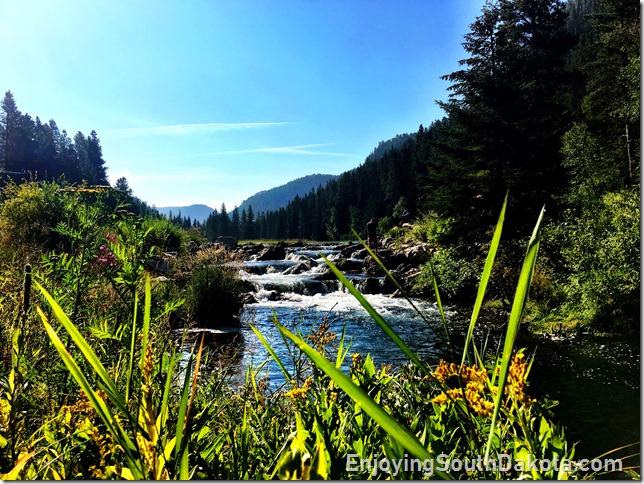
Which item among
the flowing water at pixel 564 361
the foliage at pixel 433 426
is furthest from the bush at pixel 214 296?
the foliage at pixel 433 426

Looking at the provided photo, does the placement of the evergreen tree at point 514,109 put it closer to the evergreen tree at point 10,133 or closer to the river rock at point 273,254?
the evergreen tree at point 10,133

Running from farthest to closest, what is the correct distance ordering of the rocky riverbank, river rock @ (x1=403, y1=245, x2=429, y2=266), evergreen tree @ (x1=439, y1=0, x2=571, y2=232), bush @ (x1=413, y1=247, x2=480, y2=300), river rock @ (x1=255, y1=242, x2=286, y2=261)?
1. river rock @ (x1=255, y1=242, x2=286, y2=261)
2. river rock @ (x1=403, y1=245, x2=429, y2=266)
3. the rocky riverbank
4. bush @ (x1=413, y1=247, x2=480, y2=300)
5. evergreen tree @ (x1=439, y1=0, x2=571, y2=232)

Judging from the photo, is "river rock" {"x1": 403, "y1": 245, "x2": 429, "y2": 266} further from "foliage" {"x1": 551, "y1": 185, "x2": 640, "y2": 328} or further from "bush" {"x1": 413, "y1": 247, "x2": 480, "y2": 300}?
"foliage" {"x1": 551, "y1": 185, "x2": 640, "y2": 328}

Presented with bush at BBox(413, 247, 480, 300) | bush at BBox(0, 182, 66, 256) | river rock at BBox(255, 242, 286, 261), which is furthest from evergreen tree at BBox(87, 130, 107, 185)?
river rock at BBox(255, 242, 286, 261)

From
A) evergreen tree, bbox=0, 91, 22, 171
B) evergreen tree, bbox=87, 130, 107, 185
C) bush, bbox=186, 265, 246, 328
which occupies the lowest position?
bush, bbox=186, 265, 246, 328

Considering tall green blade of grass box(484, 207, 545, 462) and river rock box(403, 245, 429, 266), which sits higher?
river rock box(403, 245, 429, 266)

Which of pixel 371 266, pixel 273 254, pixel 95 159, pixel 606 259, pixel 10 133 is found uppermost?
pixel 10 133

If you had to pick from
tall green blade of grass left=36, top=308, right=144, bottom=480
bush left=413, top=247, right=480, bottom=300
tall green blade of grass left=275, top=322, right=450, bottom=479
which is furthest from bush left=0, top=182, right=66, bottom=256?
tall green blade of grass left=275, top=322, right=450, bottom=479

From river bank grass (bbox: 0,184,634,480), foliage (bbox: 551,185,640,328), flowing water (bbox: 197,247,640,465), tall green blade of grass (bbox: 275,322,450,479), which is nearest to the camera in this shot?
tall green blade of grass (bbox: 275,322,450,479)

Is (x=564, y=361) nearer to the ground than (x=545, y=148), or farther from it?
nearer to the ground

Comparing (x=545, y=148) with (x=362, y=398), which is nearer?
(x=362, y=398)

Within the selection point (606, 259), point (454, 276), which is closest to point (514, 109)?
point (606, 259)

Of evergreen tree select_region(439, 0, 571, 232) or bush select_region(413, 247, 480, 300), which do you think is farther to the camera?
bush select_region(413, 247, 480, 300)

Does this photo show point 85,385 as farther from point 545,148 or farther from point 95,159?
point 545,148
